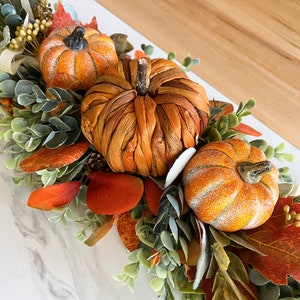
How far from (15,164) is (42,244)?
0.49 feet

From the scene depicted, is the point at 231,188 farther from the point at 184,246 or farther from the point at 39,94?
the point at 39,94

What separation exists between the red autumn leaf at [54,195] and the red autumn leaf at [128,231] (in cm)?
9

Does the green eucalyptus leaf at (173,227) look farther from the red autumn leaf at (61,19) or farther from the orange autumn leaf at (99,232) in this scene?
the red autumn leaf at (61,19)

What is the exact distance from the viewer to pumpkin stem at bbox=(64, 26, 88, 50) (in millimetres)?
791

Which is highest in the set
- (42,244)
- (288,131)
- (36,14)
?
(36,14)

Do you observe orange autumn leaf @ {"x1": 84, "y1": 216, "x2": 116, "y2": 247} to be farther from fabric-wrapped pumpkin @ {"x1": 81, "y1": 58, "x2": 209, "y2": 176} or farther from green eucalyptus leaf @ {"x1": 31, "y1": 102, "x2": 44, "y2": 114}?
green eucalyptus leaf @ {"x1": 31, "y1": 102, "x2": 44, "y2": 114}

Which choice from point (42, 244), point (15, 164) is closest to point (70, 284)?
point (42, 244)

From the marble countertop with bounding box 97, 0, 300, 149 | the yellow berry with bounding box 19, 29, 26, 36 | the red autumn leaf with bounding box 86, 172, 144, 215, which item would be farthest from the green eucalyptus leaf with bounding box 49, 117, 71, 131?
the marble countertop with bounding box 97, 0, 300, 149

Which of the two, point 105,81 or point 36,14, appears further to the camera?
point 36,14

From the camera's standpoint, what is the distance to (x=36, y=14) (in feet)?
3.13

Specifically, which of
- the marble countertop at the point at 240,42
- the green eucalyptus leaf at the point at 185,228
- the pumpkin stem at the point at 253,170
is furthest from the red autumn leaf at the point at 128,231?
the marble countertop at the point at 240,42

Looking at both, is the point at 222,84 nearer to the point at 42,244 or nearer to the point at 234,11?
the point at 234,11

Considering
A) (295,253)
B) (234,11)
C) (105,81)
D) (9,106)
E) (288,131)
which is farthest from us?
(234,11)

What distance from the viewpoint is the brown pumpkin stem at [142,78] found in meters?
0.70
